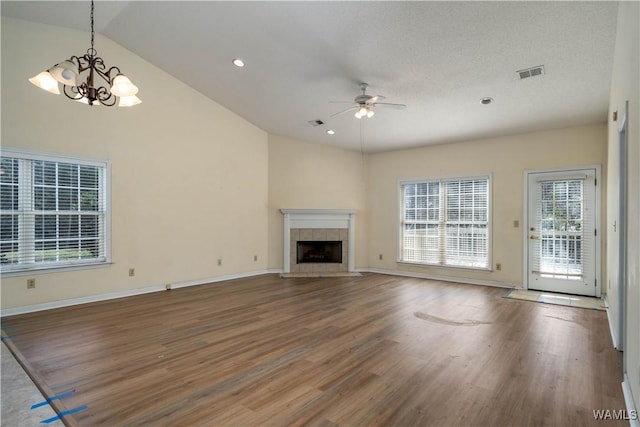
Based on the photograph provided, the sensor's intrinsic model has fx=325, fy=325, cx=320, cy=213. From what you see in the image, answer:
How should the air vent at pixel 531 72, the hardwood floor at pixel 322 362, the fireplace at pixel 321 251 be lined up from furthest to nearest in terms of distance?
the fireplace at pixel 321 251 → the air vent at pixel 531 72 → the hardwood floor at pixel 322 362

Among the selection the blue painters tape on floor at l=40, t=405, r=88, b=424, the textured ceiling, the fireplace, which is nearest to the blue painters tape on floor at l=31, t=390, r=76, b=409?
the blue painters tape on floor at l=40, t=405, r=88, b=424

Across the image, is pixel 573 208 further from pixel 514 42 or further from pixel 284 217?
pixel 284 217

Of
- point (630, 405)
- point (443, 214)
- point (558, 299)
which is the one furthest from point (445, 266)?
point (630, 405)

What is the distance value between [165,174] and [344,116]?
3.27 metres

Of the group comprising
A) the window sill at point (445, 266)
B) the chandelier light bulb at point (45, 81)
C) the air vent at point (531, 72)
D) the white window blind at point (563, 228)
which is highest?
the air vent at point (531, 72)

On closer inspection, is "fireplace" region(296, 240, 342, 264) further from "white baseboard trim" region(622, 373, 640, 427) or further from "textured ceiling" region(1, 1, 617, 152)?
"white baseboard trim" region(622, 373, 640, 427)

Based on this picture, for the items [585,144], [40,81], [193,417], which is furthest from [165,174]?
[585,144]

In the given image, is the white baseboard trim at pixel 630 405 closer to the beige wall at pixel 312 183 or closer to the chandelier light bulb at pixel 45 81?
the chandelier light bulb at pixel 45 81

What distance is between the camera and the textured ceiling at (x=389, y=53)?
3.21 metres

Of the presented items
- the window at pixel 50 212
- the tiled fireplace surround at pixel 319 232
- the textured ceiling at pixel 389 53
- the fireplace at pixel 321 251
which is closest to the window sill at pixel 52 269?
the window at pixel 50 212

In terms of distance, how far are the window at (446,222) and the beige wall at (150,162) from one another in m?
3.21

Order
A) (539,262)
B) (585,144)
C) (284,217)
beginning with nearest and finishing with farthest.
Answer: (585,144)
(539,262)
(284,217)

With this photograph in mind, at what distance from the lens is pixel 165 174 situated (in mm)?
5539

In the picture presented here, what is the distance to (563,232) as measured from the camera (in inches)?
211
